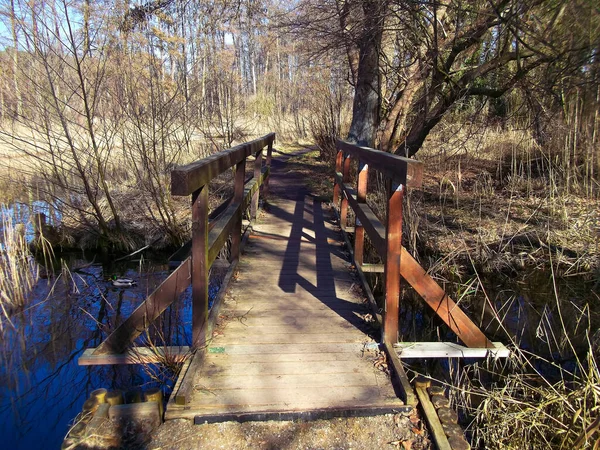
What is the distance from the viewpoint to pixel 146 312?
3.18 metres

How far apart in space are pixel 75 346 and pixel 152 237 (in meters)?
3.32

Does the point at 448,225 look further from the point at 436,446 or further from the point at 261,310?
the point at 436,446

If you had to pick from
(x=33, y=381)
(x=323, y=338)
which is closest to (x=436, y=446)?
(x=323, y=338)

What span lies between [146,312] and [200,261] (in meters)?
0.47

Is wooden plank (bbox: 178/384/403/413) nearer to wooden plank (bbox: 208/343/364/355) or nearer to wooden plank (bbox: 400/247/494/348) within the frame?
wooden plank (bbox: 208/343/364/355)

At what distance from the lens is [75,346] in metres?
5.09

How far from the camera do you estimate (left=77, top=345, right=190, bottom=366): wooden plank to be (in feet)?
10.3

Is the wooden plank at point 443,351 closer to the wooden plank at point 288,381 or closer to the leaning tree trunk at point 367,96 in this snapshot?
the wooden plank at point 288,381

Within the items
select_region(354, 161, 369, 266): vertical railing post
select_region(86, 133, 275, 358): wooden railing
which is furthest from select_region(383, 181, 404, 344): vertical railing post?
select_region(354, 161, 369, 266): vertical railing post

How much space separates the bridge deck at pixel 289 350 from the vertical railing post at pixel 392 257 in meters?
0.21

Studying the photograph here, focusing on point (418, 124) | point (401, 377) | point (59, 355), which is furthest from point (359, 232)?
point (418, 124)

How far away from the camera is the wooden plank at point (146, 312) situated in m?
3.17

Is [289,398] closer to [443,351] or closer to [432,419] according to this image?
[432,419]

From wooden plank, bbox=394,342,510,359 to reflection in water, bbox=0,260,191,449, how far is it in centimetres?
168
